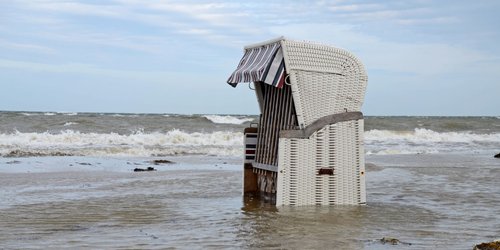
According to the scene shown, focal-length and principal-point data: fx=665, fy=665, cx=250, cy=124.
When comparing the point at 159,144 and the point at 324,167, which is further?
the point at 159,144

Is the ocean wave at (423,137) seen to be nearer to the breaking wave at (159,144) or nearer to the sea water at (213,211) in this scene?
the breaking wave at (159,144)

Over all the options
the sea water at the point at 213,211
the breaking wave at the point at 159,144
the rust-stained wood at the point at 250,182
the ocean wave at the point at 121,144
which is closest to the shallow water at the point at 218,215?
the sea water at the point at 213,211

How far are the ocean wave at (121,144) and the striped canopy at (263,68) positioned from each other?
603 inches

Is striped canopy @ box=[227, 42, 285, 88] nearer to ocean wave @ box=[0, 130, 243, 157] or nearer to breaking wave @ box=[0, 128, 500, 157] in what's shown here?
breaking wave @ box=[0, 128, 500, 157]

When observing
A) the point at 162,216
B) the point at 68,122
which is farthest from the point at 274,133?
the point at 68,122

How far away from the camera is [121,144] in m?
30.9

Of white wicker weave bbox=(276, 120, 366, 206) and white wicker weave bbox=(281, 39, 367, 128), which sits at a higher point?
white wicker weave bbox=(281, 39, 367, 128)

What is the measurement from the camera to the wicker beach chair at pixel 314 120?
9805mm

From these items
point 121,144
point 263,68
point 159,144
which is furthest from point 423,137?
point 263,68

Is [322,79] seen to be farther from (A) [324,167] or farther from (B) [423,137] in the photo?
(B) [423,137]

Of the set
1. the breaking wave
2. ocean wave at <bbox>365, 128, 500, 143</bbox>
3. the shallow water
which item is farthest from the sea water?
ocean wave at <bbox>365, 128, 500, 143</bbox>

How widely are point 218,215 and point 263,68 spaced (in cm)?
224

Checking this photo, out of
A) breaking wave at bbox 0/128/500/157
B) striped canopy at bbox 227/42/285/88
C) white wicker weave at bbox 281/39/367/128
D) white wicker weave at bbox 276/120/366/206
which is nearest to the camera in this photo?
striped canopy at bbox 227/42/285/88

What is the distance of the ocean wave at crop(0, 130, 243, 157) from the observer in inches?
1033
